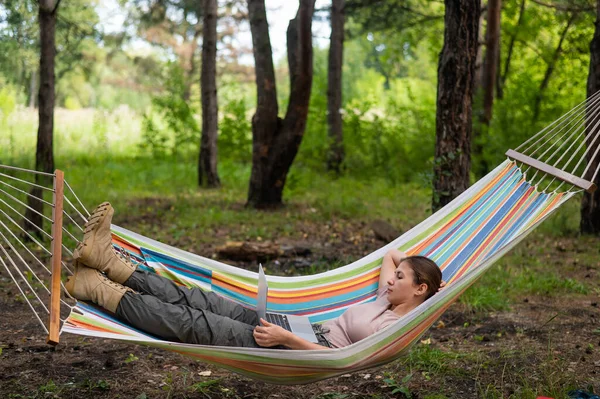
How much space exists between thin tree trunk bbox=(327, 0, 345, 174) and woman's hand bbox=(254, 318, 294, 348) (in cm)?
759

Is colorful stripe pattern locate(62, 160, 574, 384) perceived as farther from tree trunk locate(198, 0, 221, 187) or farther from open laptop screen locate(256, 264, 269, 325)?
tree trunk locate(198, 0, 221, 187)

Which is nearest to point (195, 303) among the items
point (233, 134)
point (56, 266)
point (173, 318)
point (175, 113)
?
point (173, 318)

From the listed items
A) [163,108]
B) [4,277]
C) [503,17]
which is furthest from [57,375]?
[503,17]

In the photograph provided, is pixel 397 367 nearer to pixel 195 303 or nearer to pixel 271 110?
pixel 195 303

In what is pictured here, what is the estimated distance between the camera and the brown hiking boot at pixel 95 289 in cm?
226

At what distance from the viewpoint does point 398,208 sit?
284 inches

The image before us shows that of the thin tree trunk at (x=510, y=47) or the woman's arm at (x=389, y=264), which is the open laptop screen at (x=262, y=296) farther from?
the thin tree trunk at (x=510, y=47)

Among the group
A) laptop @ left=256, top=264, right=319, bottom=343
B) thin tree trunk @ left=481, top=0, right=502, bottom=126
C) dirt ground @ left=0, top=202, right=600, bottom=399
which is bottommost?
dirt ground @ left=0, top=202, right=600, bottom=399

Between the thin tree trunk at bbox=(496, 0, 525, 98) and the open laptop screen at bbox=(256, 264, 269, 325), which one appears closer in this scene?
the open laptop screen at bbox=(256, 264, 269, 325)

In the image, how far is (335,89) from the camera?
9.73m

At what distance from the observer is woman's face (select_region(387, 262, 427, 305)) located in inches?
102

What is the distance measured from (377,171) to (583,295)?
588 centimetres

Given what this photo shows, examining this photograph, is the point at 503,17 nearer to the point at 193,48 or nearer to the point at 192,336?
the point at 193,48

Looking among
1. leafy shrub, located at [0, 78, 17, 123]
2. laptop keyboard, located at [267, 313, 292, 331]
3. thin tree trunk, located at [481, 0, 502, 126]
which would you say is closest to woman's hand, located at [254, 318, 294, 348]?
laptop keyboard, located at [267, 313, 292, 331]
